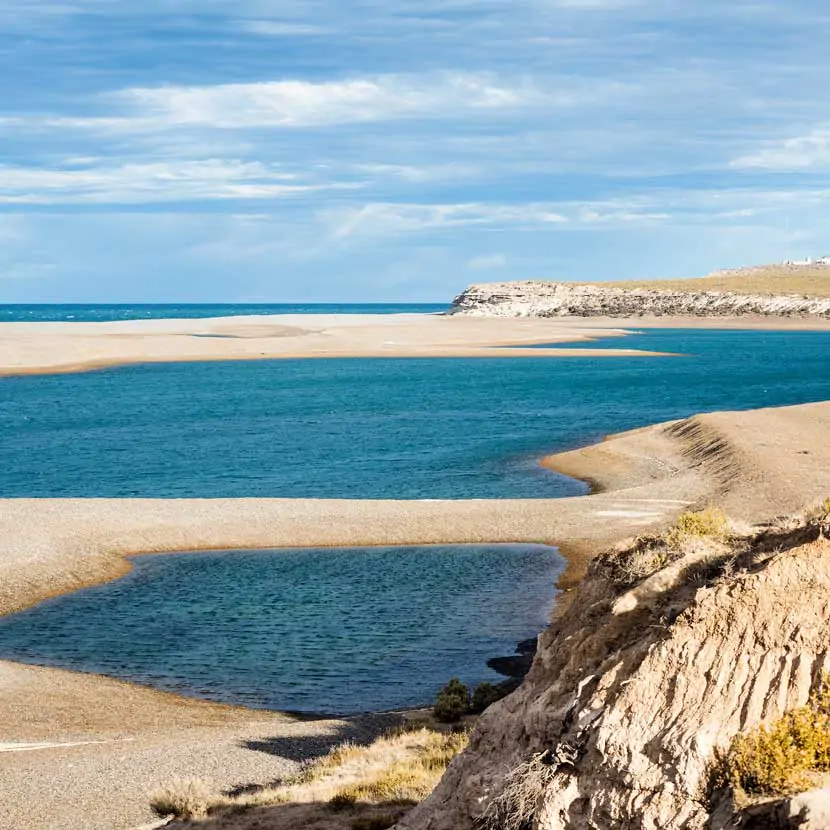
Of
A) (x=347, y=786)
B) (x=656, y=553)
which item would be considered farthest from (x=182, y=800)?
(x=656, y=553)

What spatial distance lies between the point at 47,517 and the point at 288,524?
7.86m

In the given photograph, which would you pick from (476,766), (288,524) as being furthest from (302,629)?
(476,766)

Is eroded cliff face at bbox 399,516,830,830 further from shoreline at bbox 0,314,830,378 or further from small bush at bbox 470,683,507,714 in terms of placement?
shoreline at bbox 0,314,830,378

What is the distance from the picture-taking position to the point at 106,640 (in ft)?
87.6

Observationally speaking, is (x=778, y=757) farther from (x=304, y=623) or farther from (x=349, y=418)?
(x=349, y=418)

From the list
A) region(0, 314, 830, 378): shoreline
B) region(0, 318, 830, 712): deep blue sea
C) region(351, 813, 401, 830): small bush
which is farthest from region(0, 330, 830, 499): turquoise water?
region(351, 813, 401, 830): small bush

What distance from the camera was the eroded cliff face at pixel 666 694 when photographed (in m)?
9.36

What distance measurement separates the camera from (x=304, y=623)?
27672 mm

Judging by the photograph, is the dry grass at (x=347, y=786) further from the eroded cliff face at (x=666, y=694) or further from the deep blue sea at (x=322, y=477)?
the deep blue sea at (x=322, y=477)

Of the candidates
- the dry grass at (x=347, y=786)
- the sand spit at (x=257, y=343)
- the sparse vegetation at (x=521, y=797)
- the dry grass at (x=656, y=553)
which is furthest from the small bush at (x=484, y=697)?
the sand spit at (x=257, y=343)

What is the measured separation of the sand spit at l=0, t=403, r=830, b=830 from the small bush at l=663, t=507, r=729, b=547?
6.08 feet

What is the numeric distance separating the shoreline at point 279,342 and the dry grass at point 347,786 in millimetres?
95060

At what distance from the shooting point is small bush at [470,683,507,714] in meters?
19.7

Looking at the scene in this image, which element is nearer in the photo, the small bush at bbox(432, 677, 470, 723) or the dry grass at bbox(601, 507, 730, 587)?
the dry grass at bbox(601, 507, 730, 587)
